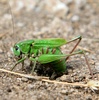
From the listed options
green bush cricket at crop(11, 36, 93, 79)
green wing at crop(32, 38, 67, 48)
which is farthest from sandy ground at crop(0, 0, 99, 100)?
green wing at crop(32, 38, 67, 48)

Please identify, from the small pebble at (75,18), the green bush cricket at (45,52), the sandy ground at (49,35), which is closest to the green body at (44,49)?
the green bush cricket at (45,52)

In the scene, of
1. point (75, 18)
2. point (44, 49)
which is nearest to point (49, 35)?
point (75, 18)

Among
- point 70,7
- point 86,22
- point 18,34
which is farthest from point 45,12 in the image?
point 18,34

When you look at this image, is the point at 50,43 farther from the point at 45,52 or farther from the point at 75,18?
the point at 75,18

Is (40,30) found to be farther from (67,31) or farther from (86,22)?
(86,22)

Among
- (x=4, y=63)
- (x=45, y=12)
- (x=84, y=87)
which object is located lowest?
(x=84, y=87)
